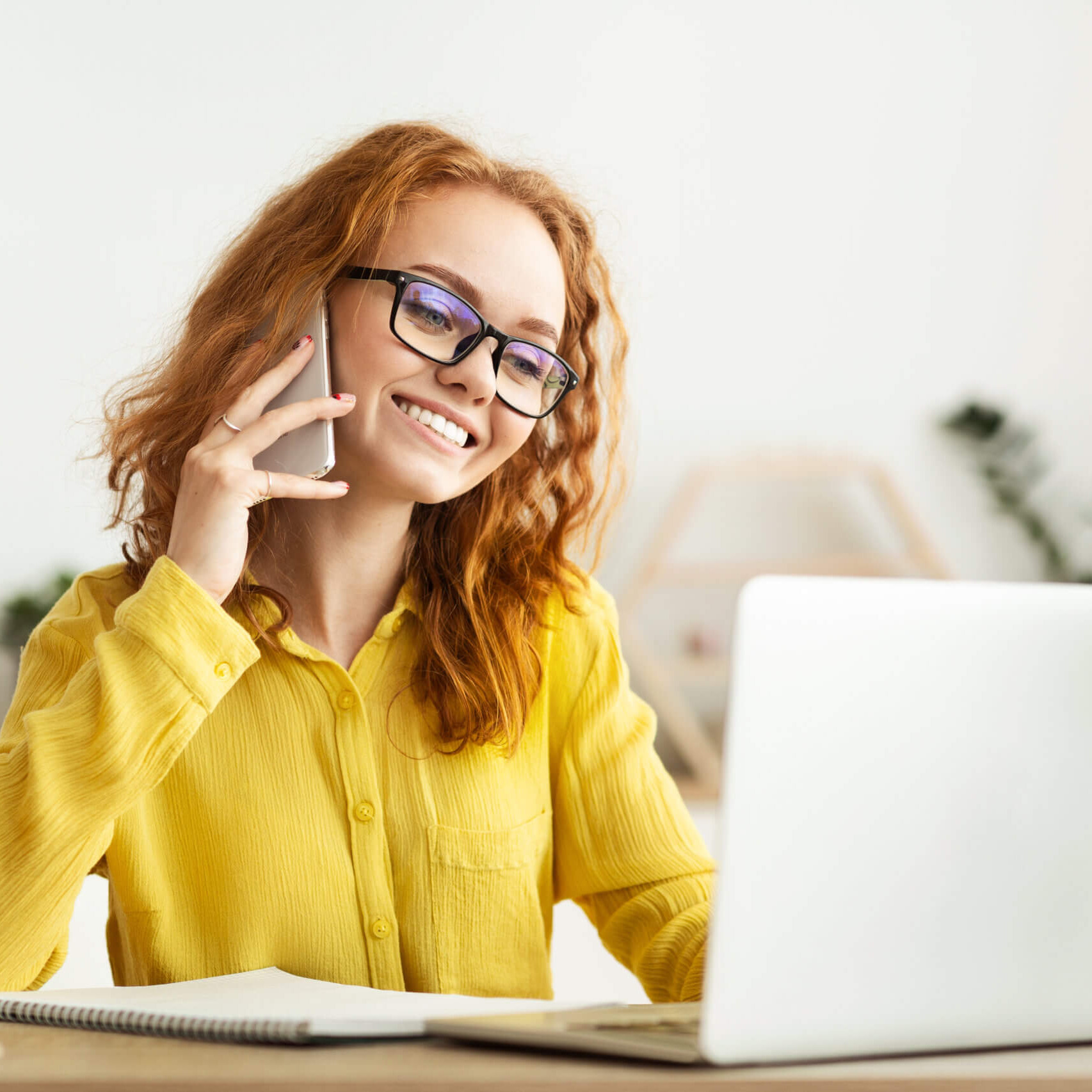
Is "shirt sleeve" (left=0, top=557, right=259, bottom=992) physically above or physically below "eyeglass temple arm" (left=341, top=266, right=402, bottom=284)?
below

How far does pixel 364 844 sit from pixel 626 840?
261 mm

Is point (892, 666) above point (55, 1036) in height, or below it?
above

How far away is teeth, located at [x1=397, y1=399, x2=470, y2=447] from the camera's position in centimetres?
111

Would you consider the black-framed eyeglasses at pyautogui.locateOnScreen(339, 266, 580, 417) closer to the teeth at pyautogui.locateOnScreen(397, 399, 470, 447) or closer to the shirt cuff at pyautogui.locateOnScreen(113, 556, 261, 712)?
the teeth at pyautogui.locateOnScreen(397, 399, 470, 447)

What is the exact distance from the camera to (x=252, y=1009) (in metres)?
0.63

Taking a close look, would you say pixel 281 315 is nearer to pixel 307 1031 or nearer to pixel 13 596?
pixel 307 1031

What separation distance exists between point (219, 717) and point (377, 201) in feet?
1.72

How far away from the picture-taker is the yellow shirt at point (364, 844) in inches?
40.3

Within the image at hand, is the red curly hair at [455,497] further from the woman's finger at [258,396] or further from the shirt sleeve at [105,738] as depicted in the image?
the shirt sleeve at [105,738]

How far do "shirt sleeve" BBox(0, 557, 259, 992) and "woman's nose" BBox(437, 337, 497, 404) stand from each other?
34cm

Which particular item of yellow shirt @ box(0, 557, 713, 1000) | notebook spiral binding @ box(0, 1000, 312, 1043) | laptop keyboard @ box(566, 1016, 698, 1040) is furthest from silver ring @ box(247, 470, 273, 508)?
laptop keyboard @ box(566, 1016, 698, 1040)

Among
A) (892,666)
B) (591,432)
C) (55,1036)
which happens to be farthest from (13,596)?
(892,666)

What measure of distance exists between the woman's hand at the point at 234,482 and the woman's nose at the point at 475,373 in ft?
0.32

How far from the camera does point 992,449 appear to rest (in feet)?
11.5
